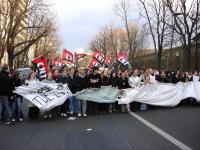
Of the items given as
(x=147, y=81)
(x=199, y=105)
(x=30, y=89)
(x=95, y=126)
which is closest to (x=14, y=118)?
(x=30, y=89)

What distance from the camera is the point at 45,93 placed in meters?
15.9

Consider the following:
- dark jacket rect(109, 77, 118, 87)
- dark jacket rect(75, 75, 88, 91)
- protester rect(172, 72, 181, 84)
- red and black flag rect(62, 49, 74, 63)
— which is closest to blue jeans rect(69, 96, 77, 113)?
dark jacket rect(75, 75, 88, 91)

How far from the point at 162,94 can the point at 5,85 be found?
7.28 metres

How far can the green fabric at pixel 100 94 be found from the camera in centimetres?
1677

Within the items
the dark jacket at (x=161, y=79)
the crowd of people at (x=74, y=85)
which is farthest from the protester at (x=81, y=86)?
the dark jacket at (x=161, y=79)

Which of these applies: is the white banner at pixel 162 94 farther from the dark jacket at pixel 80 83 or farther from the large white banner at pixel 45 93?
the large white banner at pixel 45 93

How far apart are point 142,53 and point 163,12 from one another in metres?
32.2

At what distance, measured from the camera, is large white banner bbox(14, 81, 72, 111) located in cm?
1532

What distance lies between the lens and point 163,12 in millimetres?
49844

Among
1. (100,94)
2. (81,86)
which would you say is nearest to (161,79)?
(100,94)

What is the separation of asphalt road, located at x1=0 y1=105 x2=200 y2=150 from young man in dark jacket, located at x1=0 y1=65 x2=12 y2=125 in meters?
0.57

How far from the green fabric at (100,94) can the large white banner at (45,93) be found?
54 cm

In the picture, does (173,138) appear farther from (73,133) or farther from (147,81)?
(147,81)

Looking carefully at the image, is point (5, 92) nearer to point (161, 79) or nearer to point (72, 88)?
point (72, 88)
